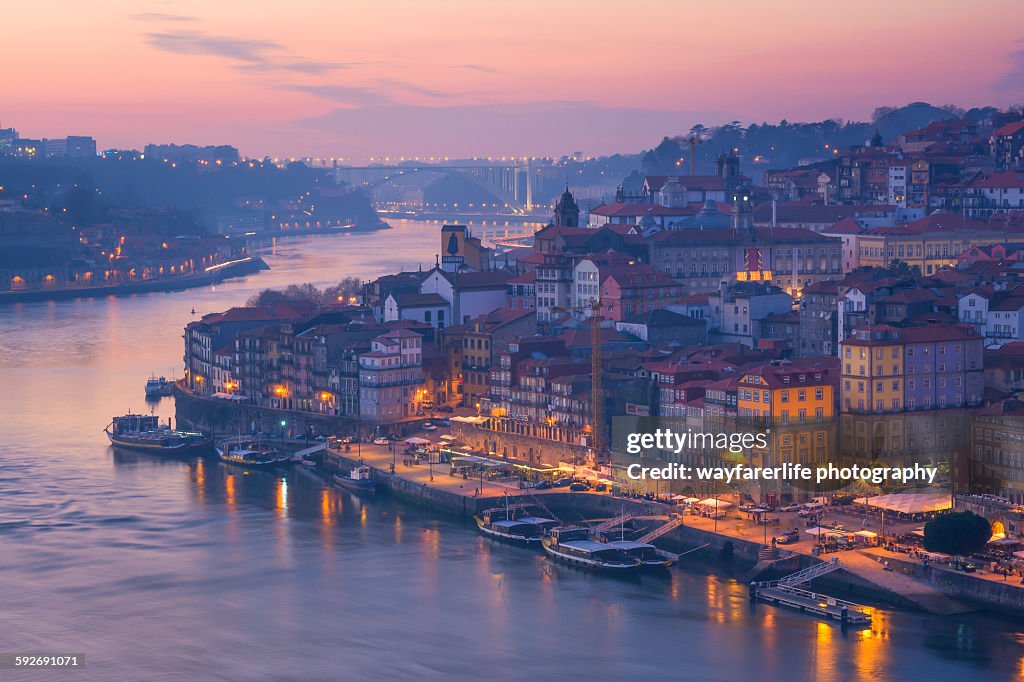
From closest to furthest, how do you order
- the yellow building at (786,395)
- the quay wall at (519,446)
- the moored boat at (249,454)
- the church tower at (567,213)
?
1. the yellow building at (786,395)
2. the quay wall at (519,446)
3. the moored boat at (249,454)
4. the church tower at (567,213)

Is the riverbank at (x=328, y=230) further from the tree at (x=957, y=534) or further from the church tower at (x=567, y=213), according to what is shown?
the tree at (x=957, y=534)

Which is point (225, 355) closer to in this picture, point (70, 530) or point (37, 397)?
point (37, 397)

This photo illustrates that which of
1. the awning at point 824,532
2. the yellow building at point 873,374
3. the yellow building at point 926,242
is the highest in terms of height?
the yellow building at point 926,242

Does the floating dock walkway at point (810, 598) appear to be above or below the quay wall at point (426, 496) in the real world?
below

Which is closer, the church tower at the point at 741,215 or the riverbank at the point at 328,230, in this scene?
the church tower at the point at 741,215

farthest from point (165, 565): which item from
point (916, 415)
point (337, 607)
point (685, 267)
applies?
point (685, 267)

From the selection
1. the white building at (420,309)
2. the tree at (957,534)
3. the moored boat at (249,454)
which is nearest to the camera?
the tree at (957,534)

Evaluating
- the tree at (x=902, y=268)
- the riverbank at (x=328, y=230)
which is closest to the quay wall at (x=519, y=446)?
the tree at (x=902, y=268)
